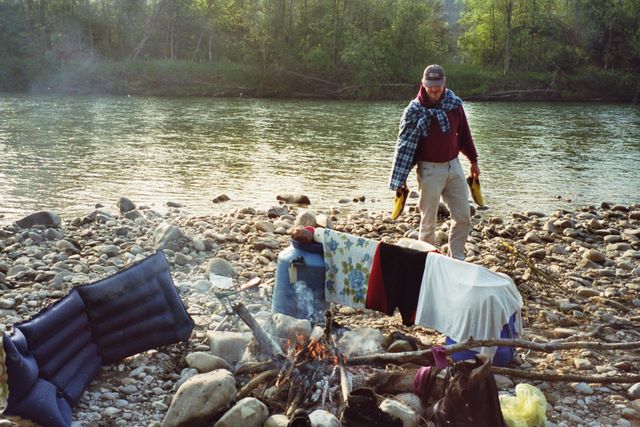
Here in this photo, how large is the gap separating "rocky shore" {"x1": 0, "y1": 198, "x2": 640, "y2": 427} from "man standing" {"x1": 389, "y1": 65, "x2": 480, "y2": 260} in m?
0.78

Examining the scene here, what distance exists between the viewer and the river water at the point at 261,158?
12492 mm

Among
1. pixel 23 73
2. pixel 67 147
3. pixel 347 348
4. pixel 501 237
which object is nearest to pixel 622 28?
pixel 23 73

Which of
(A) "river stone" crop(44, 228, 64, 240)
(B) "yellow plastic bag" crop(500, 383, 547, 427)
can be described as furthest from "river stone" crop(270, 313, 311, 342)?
(A) "river stone" crop(44, 228, 64, 240)

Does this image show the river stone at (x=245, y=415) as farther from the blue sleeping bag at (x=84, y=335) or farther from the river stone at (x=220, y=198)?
the river stone at (x=220, y=198)

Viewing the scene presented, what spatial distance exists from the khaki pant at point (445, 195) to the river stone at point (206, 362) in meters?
2.68

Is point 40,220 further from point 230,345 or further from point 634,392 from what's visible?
point 634,392

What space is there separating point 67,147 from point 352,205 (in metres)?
9.54

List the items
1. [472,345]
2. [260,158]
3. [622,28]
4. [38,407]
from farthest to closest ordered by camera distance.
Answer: [622,28] < [260,158] < [472,345] < [38,407]

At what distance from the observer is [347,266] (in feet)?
16.9

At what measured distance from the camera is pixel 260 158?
17.3m

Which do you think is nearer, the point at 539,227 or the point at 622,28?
the point at 539,227

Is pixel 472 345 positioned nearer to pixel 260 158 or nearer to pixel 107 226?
pixel 107 226

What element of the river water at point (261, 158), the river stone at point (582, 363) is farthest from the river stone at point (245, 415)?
the river water at point (261, 158)

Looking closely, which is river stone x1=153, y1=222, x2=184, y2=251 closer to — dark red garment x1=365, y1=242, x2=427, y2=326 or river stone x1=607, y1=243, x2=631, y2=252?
dark red garment x1=365, y1=242, x2=427, y2=326
